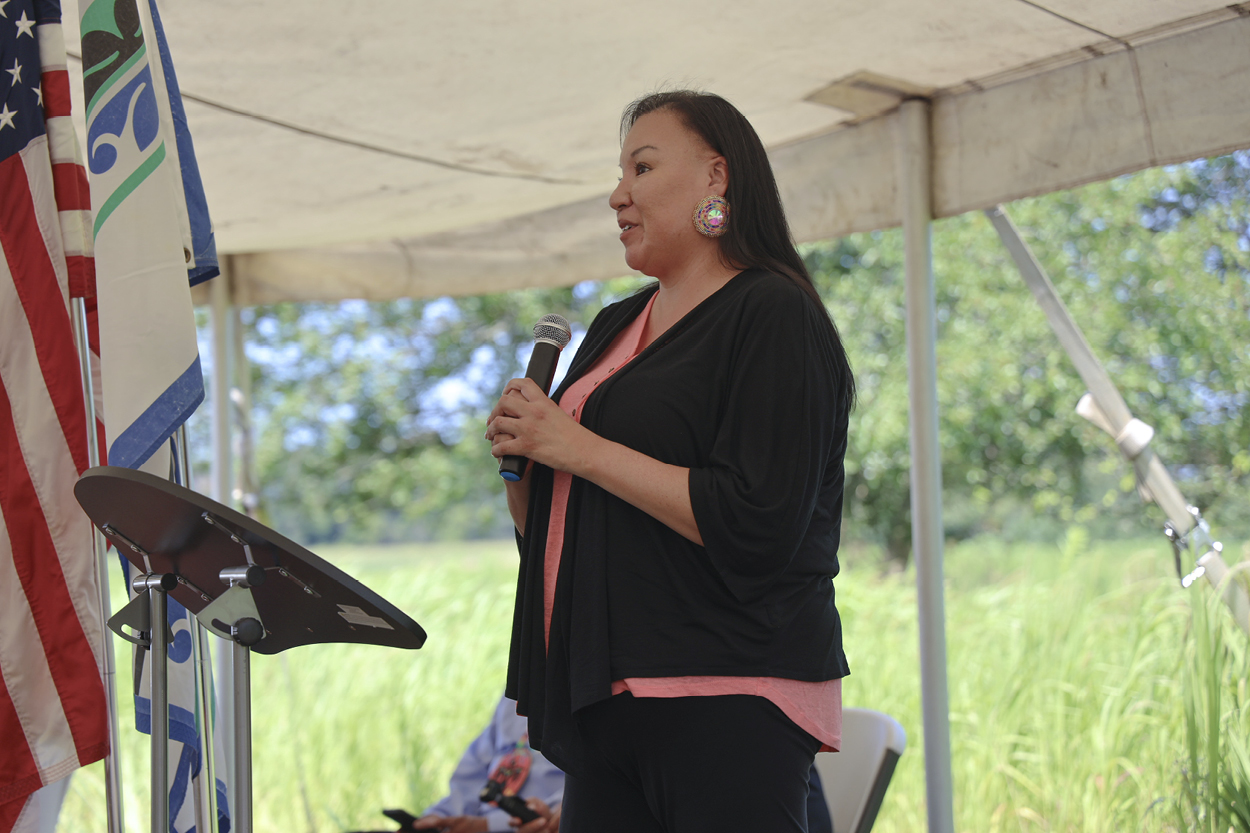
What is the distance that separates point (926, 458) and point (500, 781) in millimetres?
1570

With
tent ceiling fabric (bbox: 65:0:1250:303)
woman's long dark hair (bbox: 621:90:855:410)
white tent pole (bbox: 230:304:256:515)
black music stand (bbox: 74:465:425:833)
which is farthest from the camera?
white tent pole (bbox: 230:304:256:515)

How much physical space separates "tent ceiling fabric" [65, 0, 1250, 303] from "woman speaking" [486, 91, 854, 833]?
3.51ft

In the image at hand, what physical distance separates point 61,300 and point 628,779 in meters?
1.33

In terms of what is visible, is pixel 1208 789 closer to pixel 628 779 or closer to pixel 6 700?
pixel 628 779

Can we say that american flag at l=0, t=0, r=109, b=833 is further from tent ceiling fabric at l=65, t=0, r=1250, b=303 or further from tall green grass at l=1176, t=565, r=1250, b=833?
tall green grass at l=1176, t=565, r=1250, b=833

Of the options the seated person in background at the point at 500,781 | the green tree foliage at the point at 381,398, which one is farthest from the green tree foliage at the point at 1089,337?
the seated person in background at the point at 500,781

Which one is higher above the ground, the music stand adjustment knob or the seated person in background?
the music stand adjustment knob

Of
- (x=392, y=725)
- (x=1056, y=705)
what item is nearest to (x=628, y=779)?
(x=1056, y=705)

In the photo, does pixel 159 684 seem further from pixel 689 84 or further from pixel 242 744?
pixel 689 84

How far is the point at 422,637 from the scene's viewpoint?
119 cm

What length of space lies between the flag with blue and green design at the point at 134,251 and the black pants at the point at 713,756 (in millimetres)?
800

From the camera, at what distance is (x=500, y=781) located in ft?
9.66

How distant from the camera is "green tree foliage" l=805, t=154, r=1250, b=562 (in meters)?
9.17

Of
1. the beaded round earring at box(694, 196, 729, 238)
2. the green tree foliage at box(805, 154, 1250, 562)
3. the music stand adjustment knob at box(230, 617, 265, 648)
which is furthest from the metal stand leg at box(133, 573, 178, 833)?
the green tree foliage at box(805, 154, 1250, 562)
